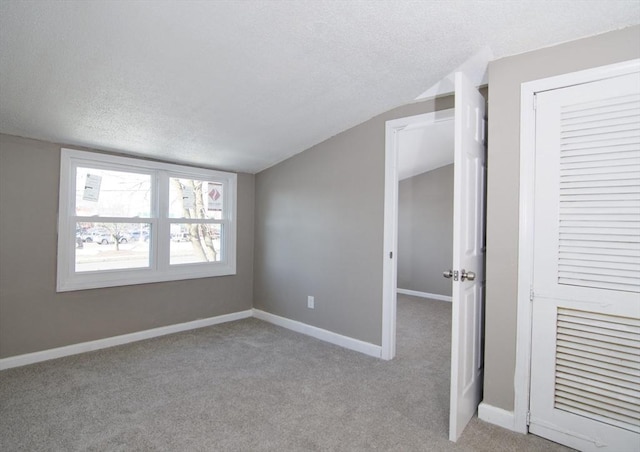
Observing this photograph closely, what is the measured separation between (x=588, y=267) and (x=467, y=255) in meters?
0.56

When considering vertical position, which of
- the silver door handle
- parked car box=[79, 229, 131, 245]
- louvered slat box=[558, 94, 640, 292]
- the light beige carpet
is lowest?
the light beige carpet

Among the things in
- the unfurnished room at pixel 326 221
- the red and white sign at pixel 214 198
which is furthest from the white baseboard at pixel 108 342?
the red and white sign at pixel 214 198

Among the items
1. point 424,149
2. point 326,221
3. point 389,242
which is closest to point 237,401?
point 389,242

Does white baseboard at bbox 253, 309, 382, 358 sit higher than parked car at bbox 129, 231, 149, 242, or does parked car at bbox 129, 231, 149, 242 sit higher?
parked car at bbox 129, 231, 149, 242

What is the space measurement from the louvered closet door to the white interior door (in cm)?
31

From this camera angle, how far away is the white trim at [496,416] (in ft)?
6.26

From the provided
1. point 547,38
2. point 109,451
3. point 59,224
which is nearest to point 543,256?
point 547,38

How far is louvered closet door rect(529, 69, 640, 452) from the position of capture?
1.61 meters

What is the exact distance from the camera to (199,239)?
3852 mm

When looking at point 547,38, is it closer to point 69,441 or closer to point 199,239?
point 69,441

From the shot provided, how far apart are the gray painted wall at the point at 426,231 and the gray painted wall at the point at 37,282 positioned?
13.5ft

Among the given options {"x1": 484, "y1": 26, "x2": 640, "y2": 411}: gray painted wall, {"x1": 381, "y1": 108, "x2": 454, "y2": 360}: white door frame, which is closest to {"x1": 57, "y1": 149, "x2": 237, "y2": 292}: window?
{"x1": 381, "y1": 108, "x2": 454, "y2": 360}: white door frame

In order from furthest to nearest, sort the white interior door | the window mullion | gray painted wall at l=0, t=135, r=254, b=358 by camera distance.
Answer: the window mullion, gray painted wall at l=0, t=135, r=254, b=358, the white interior door

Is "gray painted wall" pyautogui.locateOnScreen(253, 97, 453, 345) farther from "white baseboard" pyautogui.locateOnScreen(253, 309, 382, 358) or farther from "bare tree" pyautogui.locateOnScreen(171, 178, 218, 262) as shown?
"bare tree" pyautogui.locateOnScreen(171, 178, 218, 262)
